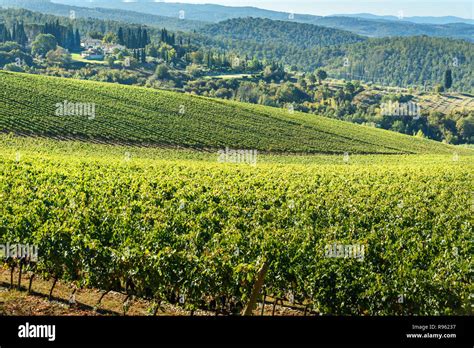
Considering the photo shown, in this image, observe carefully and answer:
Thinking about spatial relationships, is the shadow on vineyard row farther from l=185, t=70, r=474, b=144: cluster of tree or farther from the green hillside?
l=185, t=70, r=474, b=144: cluster of tree

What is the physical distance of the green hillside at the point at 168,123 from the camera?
65125mm

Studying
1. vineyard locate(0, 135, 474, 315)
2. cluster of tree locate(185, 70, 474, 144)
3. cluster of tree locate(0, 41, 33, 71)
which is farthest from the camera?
cluster of tree locate(0, 41, 33, 71)

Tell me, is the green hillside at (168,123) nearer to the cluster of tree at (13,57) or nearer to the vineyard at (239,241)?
the vineyard at (239,241)

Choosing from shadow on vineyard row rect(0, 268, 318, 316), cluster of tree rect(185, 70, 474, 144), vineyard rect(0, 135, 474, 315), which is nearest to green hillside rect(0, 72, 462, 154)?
vineyard rect(0, 135, 474, 315)

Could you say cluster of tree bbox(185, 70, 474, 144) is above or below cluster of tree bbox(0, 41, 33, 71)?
below

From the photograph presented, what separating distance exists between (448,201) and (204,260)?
15.4 m

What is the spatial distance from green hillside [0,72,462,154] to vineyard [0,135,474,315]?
1621 inches

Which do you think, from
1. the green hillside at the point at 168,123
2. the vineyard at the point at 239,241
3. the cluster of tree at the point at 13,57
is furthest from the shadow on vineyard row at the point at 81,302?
the cluster of tree at the point at 13,57

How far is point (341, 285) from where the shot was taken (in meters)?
13.0

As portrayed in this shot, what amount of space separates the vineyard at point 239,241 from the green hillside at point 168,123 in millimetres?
41176

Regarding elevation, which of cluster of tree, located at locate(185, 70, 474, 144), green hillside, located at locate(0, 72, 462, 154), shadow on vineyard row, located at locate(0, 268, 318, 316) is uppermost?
shadow on vineyard row, located at locate(0, 268, 318, 316)

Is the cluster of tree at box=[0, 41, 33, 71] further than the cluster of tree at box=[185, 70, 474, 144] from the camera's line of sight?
Yes

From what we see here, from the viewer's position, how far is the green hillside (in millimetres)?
65125

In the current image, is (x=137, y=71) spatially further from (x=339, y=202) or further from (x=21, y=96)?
(x=339, y=202)
